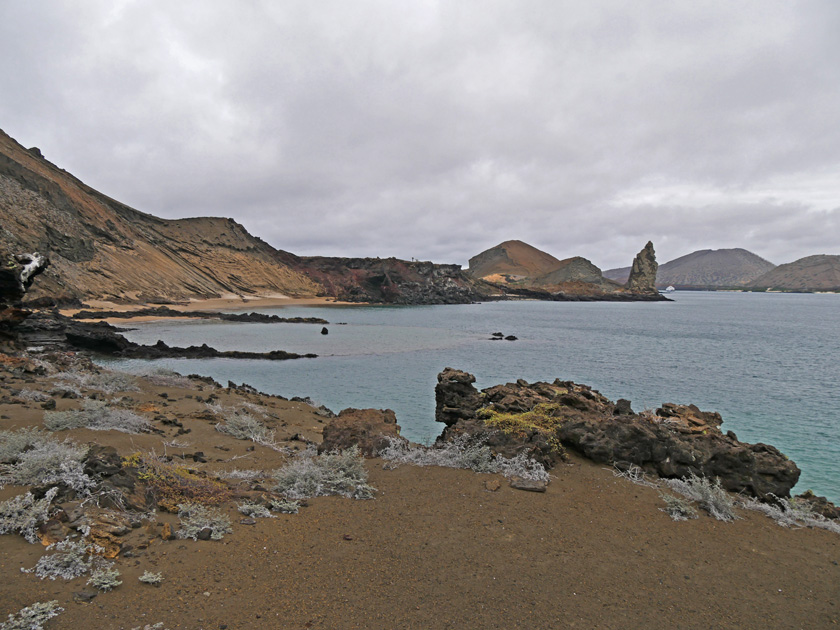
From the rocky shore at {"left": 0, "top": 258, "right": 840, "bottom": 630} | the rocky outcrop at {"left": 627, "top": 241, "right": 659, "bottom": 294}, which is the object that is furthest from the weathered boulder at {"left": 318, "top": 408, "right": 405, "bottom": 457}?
the rocky outcrop at {"left": 627, "top": 241, "right": 659, "bottom": 294}

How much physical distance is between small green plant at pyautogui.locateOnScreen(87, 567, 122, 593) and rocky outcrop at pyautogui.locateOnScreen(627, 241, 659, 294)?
180 m

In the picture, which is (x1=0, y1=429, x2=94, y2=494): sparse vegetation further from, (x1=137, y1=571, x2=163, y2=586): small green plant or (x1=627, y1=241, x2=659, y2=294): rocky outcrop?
(x1=627, y1=241, x2=659, y2=294): rocky outcrop

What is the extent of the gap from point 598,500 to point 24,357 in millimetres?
17247

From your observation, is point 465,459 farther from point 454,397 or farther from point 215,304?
point 215,304

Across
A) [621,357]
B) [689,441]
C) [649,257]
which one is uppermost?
[649,257]

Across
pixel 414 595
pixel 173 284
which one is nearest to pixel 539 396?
pixel 414 595

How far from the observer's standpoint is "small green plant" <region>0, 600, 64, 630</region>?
3.01 metres

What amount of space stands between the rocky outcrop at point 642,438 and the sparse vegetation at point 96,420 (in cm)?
596

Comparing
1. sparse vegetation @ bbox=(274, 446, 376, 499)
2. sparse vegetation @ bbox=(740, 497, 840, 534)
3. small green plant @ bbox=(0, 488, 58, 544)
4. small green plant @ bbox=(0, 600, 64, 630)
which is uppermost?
small green plant @ bbox=(0, 488, 58, 544)

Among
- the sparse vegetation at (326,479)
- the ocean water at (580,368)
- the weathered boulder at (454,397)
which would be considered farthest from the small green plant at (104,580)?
the ocean water at (580,368)

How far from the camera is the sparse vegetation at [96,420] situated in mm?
7750

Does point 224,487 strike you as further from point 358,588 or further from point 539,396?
point 539,396

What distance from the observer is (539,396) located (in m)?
10.3

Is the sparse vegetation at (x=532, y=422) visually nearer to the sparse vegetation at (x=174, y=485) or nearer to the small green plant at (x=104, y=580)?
the sparse vegetation at (x=174, y=485)
